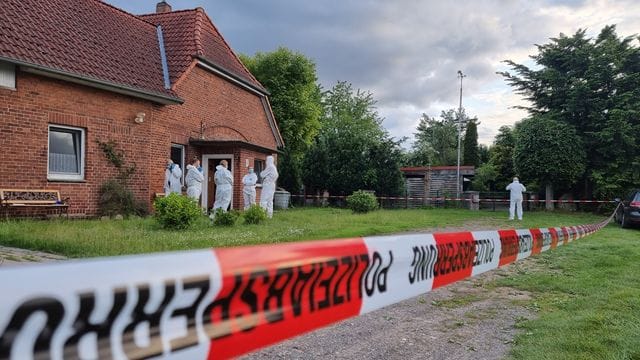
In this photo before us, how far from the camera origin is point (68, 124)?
13094 millimetres

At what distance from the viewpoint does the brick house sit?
12.1 metres

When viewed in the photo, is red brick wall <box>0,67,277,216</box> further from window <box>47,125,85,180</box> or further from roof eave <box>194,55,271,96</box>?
roof eave <box>194,55,271,96</box>

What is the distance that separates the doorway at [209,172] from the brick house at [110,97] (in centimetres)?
4

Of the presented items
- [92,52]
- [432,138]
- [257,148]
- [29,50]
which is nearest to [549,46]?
[257,148]

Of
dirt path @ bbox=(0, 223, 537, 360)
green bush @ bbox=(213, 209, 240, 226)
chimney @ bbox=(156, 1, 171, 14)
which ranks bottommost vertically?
dirt path @ bbox=(0, 223, 537, 360)

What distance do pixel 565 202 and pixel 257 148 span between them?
16.7 meters

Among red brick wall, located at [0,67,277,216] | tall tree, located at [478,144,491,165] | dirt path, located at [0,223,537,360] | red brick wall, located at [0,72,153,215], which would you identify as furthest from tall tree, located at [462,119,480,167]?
dirt path, located at [0,223,537,360]

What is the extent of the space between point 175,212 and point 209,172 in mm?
8001

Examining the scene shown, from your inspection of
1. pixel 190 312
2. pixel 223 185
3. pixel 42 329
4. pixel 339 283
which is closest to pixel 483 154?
pixel 223 185

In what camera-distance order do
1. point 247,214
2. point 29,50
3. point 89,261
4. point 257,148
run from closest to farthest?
point 89,261
point 29,50
point 247,214
point 257,148

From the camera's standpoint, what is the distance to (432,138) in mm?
71062

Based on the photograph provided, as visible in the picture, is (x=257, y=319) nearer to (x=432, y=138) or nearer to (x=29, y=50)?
(x=29, y=50)

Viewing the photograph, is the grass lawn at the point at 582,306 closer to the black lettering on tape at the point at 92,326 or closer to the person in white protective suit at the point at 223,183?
the black lettering on tape at the point at 92,326

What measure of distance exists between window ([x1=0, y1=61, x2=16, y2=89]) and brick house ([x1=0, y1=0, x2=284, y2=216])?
0.02 m
